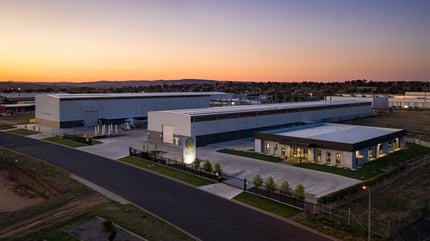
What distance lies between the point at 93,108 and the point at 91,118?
1.80m

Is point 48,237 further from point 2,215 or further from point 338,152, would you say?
point 338,152

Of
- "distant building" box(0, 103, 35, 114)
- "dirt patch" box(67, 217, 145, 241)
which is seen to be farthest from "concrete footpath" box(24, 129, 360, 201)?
"distant building" box(0, 103, 35, 114)

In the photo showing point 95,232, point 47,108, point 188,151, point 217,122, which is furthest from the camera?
point 47,108

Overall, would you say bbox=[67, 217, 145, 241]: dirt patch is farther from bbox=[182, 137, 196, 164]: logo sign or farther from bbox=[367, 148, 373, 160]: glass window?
bbox=[367, 148, 373, 160]: glass window

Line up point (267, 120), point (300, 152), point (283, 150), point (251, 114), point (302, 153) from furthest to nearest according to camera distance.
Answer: point (267, 120) → point (251, 114) → point (283, 150) → point (300, 152) → point (302, 153)

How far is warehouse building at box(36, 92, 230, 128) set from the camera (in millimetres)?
63562

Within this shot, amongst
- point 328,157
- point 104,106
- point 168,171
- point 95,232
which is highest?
point 104,106

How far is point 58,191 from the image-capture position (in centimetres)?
2975

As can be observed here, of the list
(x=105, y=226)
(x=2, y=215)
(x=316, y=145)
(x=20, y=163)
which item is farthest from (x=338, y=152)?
(x=20, y=163)

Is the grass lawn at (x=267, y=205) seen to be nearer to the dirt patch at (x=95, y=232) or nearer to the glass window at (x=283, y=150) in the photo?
the dirt patch at (x=95, y=232)

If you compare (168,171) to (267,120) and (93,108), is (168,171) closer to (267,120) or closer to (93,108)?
(267,120)

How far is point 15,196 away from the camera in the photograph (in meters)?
31.7

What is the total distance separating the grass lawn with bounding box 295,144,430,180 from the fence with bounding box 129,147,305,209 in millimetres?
9379

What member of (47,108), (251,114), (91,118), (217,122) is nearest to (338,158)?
(217,122)
